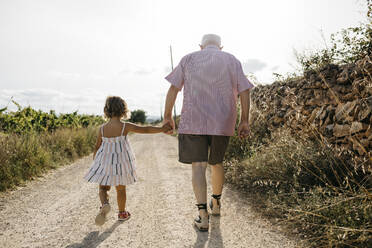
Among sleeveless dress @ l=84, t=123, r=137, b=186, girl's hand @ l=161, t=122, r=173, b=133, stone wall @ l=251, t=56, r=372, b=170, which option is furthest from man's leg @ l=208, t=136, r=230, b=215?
sleeveless dress @ l=84, t=123, r=137, b=186

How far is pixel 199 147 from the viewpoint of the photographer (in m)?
2.77

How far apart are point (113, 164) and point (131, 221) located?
0.69m

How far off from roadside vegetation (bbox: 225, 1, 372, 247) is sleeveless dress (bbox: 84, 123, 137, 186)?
4.89ft

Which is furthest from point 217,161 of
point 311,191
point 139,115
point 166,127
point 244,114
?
point 139,115

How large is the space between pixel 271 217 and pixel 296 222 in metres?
0.38

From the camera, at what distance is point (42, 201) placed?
12.9 feet

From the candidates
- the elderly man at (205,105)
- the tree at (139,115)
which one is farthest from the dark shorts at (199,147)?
the tree at (139,115)

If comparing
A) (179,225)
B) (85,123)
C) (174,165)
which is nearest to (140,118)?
(85,123)

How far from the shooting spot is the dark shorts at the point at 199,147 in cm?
276

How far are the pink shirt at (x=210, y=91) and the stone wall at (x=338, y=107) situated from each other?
0.58 meters

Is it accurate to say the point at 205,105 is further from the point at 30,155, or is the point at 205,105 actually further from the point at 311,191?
the point at 30,155

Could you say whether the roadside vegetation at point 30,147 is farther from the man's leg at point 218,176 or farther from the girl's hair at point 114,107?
the man's leg at point 218,176

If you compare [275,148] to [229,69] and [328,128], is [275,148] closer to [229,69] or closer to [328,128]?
[328,128]

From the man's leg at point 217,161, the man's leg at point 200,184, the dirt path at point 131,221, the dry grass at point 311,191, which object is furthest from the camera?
the man's leg at point 217,161
